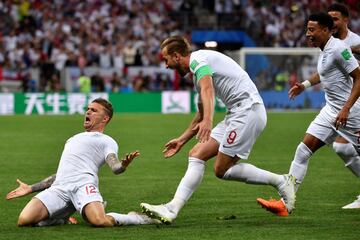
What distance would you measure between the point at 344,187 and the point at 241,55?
24.1 metres

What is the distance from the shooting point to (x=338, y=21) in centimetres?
1141

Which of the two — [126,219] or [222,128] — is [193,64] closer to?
[222,128]

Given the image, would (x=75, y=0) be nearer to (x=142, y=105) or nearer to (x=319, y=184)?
(x=142, y=105)

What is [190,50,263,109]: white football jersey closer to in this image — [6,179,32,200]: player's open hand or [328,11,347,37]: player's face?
[328,11,347,37]: player's face

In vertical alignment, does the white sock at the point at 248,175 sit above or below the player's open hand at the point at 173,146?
below

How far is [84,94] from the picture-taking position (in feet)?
117

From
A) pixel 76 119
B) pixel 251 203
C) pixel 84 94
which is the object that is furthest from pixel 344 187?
pixel 84 94

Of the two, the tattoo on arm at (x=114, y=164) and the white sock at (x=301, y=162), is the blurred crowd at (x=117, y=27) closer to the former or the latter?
the white sock at (x=301, y=162)

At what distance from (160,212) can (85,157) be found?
3.28ft

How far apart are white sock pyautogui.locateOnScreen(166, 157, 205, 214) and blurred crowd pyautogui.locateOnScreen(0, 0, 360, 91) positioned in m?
27.1

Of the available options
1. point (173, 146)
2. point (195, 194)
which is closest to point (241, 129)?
point (173, 146)

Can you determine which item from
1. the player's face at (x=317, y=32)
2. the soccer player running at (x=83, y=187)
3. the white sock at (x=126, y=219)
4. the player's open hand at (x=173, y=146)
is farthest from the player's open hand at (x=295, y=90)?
the white sock at (x=126, y=219)

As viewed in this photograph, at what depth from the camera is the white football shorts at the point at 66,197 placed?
31.4ft

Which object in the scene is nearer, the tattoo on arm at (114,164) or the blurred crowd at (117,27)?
the tattoo on arm at (114,164)
